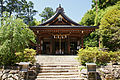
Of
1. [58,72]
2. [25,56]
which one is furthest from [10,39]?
[58,72]

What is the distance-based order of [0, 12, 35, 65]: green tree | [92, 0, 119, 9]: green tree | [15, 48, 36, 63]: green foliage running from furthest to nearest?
[92, 0, 119, 9]: green tree
[15, 48, 36, 63]: green foliage
[0, 12, 35, 65]: green tree

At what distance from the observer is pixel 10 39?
584cm

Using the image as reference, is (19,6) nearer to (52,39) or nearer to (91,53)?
(52,39)

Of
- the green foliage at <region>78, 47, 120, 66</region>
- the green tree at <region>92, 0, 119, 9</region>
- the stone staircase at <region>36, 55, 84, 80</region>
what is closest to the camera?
the stone staircase at <region>36, 55, 84, 80</region>

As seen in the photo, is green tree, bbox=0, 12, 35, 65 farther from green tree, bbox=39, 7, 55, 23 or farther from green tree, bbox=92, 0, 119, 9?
green tree, bbox=39, 7, 55, 23

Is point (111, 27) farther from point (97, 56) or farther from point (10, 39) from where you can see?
point (10, 39)

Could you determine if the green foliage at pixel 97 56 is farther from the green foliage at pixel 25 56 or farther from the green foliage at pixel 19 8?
the green foliage at pixel 19 8

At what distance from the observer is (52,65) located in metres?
Answer: 6.43

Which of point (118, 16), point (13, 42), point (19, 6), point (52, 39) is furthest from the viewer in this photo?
point (19, 6)

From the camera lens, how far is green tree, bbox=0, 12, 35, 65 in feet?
18.5

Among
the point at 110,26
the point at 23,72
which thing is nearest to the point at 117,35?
the point at 110,26

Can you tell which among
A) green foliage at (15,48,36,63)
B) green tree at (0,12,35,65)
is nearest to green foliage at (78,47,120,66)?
green foliage at (15,48,36,63)

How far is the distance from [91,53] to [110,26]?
7388mm

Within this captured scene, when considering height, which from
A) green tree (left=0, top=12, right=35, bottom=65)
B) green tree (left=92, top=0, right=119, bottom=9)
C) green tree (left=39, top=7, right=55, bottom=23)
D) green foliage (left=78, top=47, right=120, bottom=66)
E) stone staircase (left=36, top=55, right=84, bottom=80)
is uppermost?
green tree (left=39, top=7, right=55, bottom=23)
